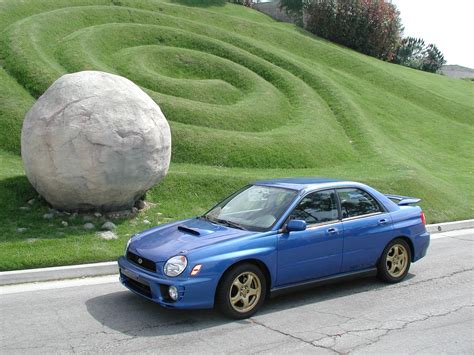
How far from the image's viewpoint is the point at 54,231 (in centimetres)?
906

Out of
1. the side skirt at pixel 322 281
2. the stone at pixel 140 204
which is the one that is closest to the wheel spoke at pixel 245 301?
the side skirt at pixel 322 281

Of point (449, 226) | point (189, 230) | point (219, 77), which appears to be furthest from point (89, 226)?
point (219, 77)

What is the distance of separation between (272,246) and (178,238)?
1.05 meters

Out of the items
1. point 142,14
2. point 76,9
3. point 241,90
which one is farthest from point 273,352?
point 142,14

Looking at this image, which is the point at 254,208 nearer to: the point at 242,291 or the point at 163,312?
the point at 242,291

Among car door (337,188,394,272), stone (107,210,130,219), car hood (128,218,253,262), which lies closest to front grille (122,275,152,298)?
car hood (128,218,253,262)

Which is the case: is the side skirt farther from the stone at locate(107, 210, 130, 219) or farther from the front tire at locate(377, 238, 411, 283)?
the stone at locate(107, 210, 130, 219)

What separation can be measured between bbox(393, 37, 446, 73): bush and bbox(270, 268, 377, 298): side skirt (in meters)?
42.6

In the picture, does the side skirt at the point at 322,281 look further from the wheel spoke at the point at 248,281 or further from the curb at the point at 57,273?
the curb at the point at 57,273

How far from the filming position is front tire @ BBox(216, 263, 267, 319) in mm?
5527

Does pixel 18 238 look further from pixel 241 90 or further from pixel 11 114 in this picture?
pixel 241 90

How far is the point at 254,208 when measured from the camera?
256 inches

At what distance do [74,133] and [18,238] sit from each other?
203cm

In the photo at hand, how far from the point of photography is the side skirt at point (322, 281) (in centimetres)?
596
